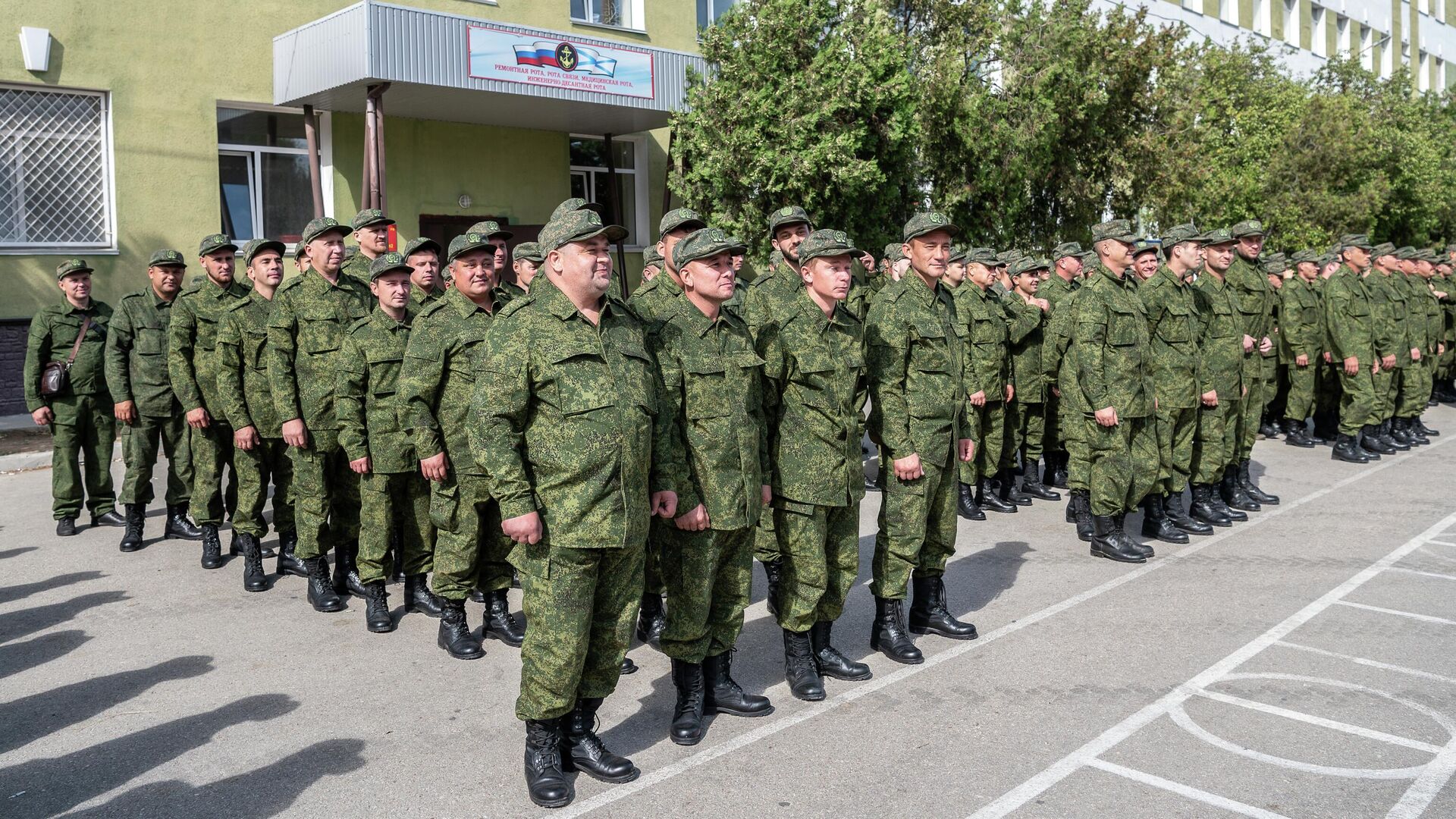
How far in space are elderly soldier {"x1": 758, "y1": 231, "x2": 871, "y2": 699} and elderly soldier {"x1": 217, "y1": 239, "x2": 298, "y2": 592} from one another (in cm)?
318

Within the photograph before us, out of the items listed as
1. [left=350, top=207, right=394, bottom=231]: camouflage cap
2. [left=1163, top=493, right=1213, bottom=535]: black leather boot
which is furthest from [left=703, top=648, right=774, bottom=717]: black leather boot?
[left=1163, top=493, right=1213, bottom=535]: black leather boot

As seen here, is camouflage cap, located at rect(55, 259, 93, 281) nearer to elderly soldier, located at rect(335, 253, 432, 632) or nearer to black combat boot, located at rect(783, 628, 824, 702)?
elderly soldier, located at rect(335, 253, 432, 632)

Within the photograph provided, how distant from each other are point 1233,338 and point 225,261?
721 cm

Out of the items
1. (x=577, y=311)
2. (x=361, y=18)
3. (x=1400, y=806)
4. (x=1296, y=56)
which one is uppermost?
(x=1296, y=56)

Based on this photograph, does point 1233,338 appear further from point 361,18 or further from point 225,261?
point 361,18

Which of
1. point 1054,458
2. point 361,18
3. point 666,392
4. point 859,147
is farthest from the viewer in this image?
point 859,147

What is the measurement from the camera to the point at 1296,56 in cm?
3875

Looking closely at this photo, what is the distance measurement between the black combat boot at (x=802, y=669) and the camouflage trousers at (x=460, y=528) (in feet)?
5.09

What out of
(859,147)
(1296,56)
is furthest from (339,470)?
(1296,56)

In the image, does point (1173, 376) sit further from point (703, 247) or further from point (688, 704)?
point (688, 704)

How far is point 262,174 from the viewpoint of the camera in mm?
15664

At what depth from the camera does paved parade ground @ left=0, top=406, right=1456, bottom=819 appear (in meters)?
4.17

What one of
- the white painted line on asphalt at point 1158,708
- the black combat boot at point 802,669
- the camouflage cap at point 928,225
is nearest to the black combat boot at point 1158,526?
the white painted line on asphalt at point 1158,708

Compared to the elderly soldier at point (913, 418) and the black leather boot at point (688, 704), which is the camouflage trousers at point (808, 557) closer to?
the elderly soldier at point (913, 418)
